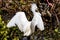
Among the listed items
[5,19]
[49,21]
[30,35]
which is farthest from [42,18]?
[5,19]

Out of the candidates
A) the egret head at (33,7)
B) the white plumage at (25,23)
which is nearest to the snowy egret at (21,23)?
the white plumage at (25,23)

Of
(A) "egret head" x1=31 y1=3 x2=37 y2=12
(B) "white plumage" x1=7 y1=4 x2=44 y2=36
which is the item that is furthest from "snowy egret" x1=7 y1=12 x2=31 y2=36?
(A) "egret head" x1=31 y1=3 x2=37 y2=12

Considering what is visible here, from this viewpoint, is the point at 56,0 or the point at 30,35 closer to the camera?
the point at 30,35

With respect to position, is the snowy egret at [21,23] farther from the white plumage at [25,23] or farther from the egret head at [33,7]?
the egret head at [33,7]

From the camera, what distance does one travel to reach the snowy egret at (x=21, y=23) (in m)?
2.00

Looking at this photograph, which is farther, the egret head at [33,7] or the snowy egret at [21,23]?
the egret head at [33,7]

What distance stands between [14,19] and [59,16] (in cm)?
44

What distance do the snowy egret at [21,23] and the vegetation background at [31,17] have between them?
6cm

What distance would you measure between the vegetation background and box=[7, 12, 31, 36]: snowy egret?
2.2 inches

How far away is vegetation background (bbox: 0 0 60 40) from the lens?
2059mm

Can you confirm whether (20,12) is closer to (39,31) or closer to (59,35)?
(39,31)

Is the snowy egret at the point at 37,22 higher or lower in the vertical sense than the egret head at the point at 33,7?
lower

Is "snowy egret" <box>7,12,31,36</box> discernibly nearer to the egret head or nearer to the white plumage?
the white plumage

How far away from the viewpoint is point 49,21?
2.12 m
